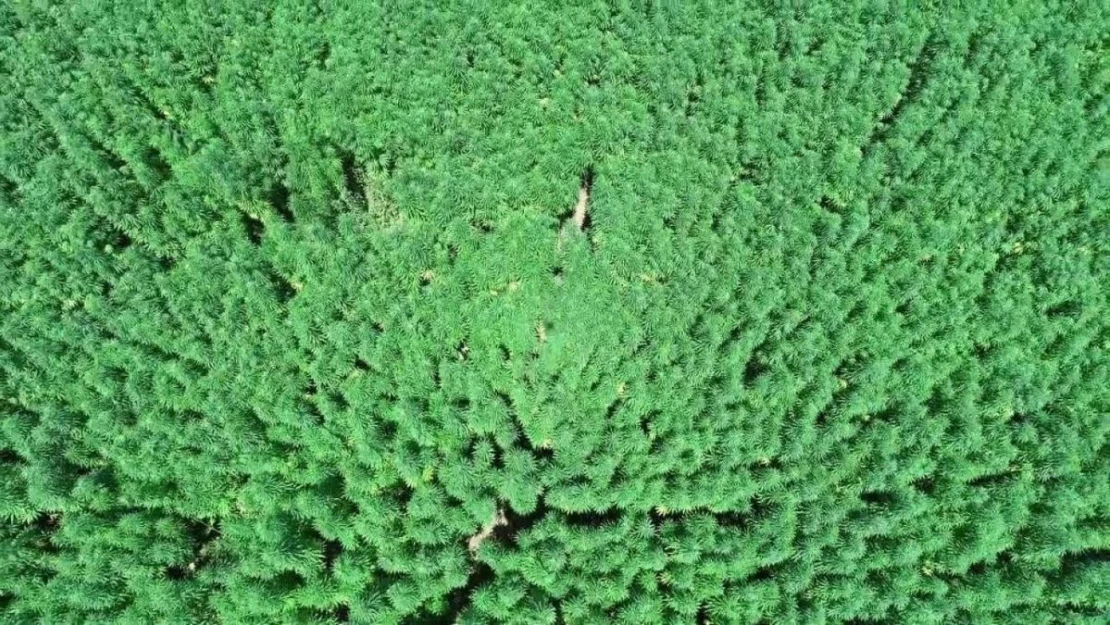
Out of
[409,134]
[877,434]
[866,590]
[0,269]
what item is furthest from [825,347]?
[0,269]

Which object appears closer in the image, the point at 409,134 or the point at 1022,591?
the point at 1022,591

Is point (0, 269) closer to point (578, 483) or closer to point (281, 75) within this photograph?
point (281, 75)

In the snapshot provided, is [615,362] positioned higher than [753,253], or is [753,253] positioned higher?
[753,253]

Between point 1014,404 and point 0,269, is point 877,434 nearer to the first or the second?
point 1014,404

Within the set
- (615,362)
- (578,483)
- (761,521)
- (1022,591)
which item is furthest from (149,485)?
(1022,591)

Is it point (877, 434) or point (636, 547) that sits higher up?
point (877, 434)

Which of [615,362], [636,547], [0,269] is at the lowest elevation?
[636,547]
